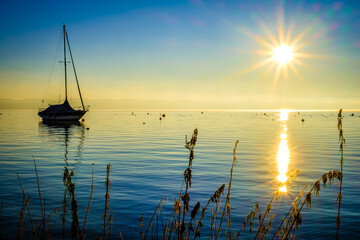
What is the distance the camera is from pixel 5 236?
374 inches

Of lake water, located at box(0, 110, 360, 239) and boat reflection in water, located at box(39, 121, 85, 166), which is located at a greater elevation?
lake water, located at box(0, 110, 360, 239)

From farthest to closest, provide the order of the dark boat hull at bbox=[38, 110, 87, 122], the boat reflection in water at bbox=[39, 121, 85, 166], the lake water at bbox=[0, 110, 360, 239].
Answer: the dark boat hull at bbox=[38, 110, 87, 122] < the boat reflection in water at bbox=[39, 121, 85, 166] < the lake water at bbox=[0, 110, 360, 239]

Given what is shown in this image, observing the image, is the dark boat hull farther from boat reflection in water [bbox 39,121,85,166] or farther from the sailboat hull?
boat reflection in water [bbox 39,121,85,166]

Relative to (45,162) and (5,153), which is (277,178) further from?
(5,153)

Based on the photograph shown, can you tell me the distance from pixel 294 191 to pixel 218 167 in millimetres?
7283

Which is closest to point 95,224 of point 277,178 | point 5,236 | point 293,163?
point 5,236

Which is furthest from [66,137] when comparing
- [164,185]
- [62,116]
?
[62,116]

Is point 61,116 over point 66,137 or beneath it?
over

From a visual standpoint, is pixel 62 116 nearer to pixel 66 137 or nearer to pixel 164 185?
pixel 66 137

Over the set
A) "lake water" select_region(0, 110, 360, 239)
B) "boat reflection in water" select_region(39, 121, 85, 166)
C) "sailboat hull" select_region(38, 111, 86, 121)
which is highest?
"sailboat hull" select_region(38, 111, 86, 121)

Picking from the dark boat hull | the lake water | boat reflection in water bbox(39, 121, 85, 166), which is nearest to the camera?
the lake water

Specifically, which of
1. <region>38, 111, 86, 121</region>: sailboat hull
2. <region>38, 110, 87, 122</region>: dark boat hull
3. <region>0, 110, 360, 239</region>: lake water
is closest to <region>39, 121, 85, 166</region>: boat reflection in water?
<region>0, 110, 360, 239</region>: lake water

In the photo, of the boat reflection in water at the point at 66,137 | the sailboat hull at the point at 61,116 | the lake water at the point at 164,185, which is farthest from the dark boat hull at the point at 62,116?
the lake water at the point at 164,185

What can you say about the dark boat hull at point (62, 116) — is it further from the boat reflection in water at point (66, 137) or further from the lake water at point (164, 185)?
the lake water at point (164, 185)
